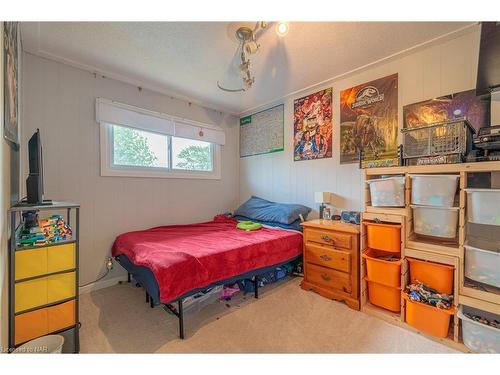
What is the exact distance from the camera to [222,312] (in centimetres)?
190

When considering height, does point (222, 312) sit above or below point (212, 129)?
below

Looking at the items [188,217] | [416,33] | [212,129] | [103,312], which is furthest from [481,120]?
[103,312]

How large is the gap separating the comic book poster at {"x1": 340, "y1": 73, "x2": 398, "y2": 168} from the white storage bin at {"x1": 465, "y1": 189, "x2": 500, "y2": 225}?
0.80 metres

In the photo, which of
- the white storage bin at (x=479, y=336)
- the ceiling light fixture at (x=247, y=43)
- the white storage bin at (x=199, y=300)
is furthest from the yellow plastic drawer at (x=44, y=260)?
the white storage bin at (x=479, y=336)

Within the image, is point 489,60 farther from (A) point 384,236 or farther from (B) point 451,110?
(A) point 384,236

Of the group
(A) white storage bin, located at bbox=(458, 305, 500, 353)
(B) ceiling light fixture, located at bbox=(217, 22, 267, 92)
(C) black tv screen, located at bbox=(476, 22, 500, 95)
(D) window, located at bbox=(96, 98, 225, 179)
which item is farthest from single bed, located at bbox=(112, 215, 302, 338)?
(C) black tv screen, located at bbox=(476, 22, 500, 95)

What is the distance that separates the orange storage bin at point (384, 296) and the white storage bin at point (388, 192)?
70 centimetres

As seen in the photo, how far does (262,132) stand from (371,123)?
1.60 meters

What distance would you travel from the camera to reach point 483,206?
1370 mm

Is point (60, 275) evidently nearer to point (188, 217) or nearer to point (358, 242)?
point (188, 217)
